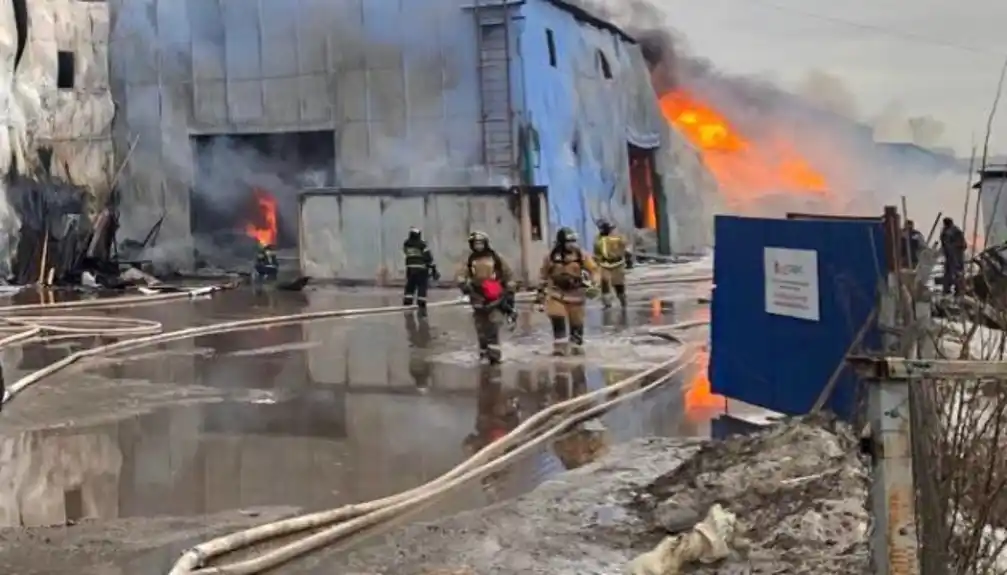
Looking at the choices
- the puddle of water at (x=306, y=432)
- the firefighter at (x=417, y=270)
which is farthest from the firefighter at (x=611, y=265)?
the puddle of water at (x=306, y=432)

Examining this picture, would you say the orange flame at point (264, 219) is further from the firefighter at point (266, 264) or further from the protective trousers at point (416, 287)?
the protective trousers at point (416, 287)

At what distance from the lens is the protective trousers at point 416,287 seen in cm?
1730

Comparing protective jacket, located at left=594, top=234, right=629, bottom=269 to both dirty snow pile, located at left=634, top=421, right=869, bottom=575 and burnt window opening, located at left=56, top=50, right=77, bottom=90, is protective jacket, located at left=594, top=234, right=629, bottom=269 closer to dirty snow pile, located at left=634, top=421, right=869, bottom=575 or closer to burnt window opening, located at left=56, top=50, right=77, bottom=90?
dirty snow pile, located at left=634, top=421, right=869, bottom=575

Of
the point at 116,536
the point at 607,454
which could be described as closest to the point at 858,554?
the point at 607,454

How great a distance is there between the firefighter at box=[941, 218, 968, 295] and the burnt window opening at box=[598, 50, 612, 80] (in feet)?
45.1

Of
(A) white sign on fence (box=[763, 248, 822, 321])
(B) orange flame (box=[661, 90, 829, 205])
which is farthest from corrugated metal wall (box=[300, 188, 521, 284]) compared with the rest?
(A) white sign on fence (box=[763, 248, 822, 321])

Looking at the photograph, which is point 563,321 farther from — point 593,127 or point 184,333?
point 593,127

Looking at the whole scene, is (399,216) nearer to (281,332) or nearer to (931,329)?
(281,332)

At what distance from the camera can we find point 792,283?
7914 millimetres

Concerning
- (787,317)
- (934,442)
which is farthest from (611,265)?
(934,442)

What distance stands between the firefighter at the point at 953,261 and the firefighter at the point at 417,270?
11.0 m

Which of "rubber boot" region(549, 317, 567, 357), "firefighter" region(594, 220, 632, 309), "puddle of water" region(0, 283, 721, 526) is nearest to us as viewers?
"puddle of water" region(0, 283, 721, 526)

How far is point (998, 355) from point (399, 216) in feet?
56.3

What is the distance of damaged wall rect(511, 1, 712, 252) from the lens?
19.6 meters
